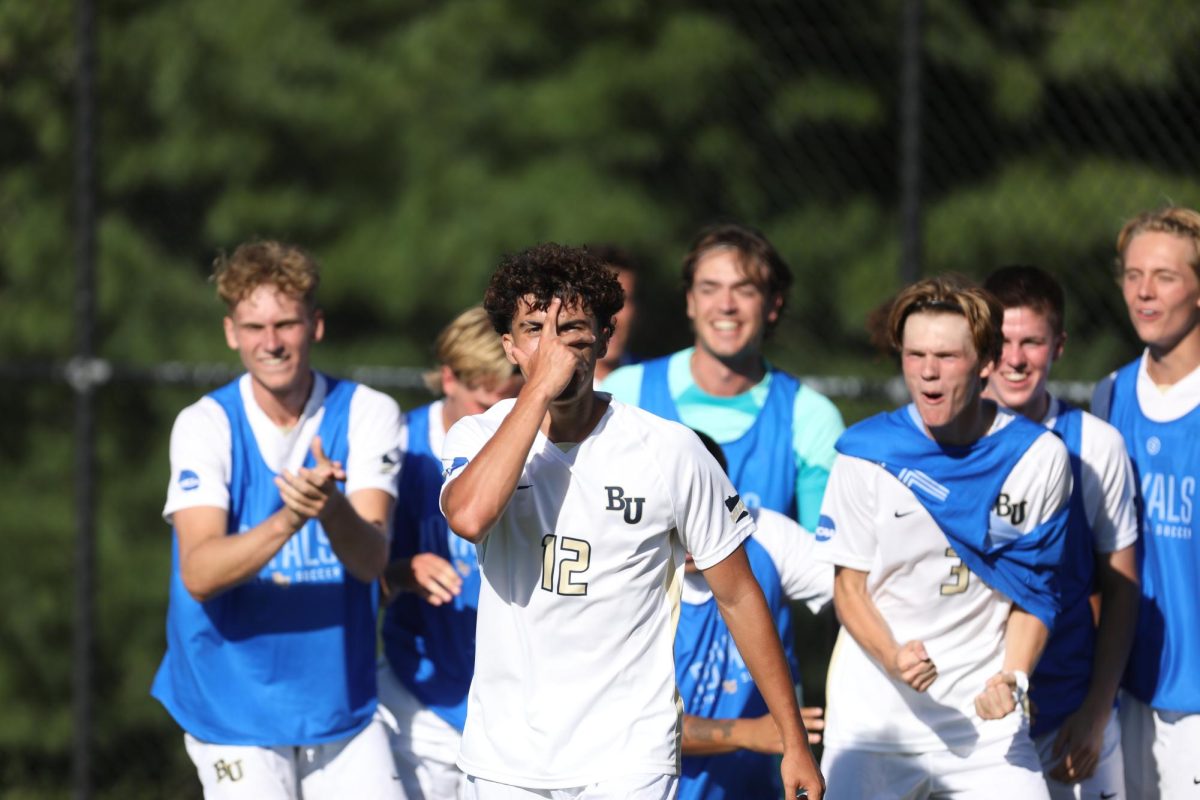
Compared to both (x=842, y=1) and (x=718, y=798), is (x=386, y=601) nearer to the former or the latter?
(x=718, y=798)

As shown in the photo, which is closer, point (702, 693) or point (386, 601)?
point (702, 693)

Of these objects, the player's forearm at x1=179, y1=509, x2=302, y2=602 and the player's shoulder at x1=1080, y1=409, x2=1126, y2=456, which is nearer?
the player's forearm at x1=179, y1=509, x2=302, y2=602

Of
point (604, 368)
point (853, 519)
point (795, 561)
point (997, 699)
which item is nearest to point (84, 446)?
point (604, 368)

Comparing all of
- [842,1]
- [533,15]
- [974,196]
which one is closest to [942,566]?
[974,196]

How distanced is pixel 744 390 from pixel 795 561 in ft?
1.81

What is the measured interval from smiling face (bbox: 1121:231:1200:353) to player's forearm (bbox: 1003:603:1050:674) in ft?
3.01

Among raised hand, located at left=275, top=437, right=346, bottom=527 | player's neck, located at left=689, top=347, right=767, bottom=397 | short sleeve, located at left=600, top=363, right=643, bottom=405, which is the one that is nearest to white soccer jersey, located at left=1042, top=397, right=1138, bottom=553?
player's neck, located at left=689, top=347, right=767, bottom=397

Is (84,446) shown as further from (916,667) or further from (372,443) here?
(916,667)

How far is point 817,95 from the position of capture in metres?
8.70

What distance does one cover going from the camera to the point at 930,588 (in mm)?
3637

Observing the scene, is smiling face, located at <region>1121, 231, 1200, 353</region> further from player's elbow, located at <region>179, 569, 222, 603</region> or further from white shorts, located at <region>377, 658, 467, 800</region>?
player's elbow, located at <region>179, 569, 222, 603</region>

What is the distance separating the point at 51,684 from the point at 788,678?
701 centimetres

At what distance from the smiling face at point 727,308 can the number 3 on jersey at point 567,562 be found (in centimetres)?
128

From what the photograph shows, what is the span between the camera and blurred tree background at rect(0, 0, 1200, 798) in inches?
330
